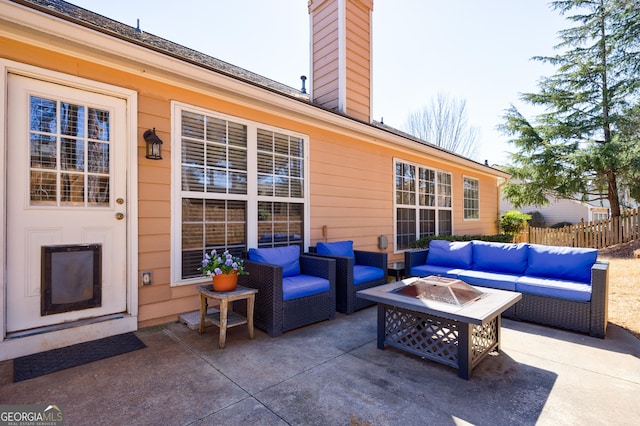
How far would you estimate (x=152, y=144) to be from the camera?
10.2ft

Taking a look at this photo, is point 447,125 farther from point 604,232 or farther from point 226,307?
point 226,307

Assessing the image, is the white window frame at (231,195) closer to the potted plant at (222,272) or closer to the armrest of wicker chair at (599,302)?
the potted plant at (222,272)

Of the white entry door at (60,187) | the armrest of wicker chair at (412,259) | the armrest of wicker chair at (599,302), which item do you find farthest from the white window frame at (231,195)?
the armrest of wicker chair at (599,302)

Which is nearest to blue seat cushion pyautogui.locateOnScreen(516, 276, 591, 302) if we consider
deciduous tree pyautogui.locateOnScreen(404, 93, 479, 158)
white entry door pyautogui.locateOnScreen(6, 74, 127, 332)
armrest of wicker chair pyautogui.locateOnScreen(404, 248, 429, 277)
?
armrest of wicker chair pyautogui.locateOnScreen(404, 248, 429, 277)

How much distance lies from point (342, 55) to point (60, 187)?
5.29 m

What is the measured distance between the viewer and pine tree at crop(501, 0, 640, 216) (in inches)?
365

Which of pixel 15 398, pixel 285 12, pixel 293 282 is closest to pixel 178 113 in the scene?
pixel 293 282

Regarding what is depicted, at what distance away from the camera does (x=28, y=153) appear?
8.60 ft

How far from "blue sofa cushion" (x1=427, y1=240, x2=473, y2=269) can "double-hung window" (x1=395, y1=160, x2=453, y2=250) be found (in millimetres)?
1856

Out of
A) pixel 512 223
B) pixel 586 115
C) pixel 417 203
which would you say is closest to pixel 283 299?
pixel 417 203

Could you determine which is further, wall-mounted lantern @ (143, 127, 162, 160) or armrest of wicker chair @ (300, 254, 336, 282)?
armrest of wicker chair @ (300, 254, 336, 282)

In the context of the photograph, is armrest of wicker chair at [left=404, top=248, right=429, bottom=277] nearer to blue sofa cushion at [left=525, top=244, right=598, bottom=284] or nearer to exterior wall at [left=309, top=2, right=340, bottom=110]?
blue sofa cushion at [left=525, top=244, right=598, bottom=284]

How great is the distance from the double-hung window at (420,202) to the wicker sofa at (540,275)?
2.14m

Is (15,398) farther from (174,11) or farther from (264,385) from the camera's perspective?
(174,11)
